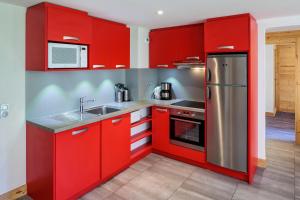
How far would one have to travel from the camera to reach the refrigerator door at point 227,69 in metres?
2.78

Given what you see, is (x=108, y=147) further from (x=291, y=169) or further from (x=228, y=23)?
(x=291, y=169)

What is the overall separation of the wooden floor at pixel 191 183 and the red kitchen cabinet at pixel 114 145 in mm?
149

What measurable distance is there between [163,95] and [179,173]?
57.5 inches

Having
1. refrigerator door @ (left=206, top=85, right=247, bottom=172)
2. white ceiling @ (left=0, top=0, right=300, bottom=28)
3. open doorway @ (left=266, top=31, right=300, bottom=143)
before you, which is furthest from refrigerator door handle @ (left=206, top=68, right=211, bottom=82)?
open doorway @ (left=266, top=31, right=300, bottom=143)

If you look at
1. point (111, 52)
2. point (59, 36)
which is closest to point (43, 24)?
point (59, 36)

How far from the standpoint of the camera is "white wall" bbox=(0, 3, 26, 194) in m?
2.38

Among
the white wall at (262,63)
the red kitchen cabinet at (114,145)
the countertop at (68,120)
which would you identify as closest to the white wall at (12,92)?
the countertop at (68,120)

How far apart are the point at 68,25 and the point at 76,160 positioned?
1537mm

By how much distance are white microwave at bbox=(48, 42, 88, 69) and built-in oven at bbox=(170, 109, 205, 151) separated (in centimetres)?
160

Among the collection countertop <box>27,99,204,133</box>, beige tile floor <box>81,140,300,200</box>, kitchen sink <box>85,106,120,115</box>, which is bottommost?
beige tile floor <box>81,140,300,200</box>

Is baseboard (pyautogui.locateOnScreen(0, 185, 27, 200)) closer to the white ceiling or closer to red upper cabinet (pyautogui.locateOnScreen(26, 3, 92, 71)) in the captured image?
red upper cabinet (pyautogui.locateOnScreen(26, 3, 92, 71))

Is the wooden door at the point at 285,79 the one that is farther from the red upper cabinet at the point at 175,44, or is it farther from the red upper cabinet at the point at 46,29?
the red upper cabinet at the point at 46,29

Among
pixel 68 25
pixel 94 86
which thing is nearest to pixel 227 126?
pixel 94 86

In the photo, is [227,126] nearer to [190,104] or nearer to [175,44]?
[190,104]
